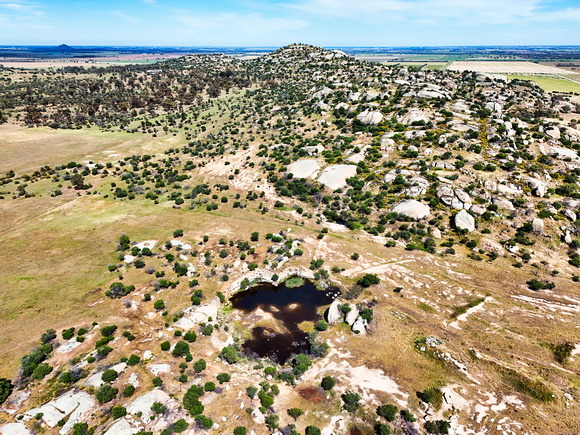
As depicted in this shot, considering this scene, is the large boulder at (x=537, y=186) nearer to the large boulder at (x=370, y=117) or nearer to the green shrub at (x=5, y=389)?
the large boulder at (x=370, y=117)

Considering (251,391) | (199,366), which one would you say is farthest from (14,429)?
(251,391)

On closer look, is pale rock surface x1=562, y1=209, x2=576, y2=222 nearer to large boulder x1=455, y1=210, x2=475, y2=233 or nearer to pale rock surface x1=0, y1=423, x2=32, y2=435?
large boulder x1=455, y1=210, x2=475, y2=233

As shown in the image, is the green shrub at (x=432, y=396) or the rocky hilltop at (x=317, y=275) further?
the green shrub at (x=432, y=396)

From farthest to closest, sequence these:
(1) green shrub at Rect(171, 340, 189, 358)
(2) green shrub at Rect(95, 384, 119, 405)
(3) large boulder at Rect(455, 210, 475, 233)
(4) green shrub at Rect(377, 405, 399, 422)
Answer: (3) large boulder at Rect(455, 210, 475, 233)
(1) green shrub at Rect(171, 340, 189, 358)
(4) green shrub at Rect(377, 405, 399, 422)
(2) green shrub at Rect(95, 384, 119, 405)

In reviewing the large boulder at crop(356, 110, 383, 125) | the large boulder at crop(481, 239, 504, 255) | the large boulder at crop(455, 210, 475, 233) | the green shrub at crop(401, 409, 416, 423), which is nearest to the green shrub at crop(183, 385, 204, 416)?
the green shrub at crop(401, 409, 416, 423)

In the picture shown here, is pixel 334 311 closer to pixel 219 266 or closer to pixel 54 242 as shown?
pixel 219 266

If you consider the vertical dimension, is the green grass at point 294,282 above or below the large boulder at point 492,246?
below

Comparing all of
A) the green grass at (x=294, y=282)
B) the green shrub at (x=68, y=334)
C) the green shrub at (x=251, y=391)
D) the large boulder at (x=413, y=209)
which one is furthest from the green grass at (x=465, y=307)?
the green shrub at (x=68, y=334)

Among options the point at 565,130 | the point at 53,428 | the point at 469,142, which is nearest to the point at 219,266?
the point at 53,428

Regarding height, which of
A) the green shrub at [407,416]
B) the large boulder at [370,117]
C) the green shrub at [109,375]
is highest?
the large boulder at [370,117]
